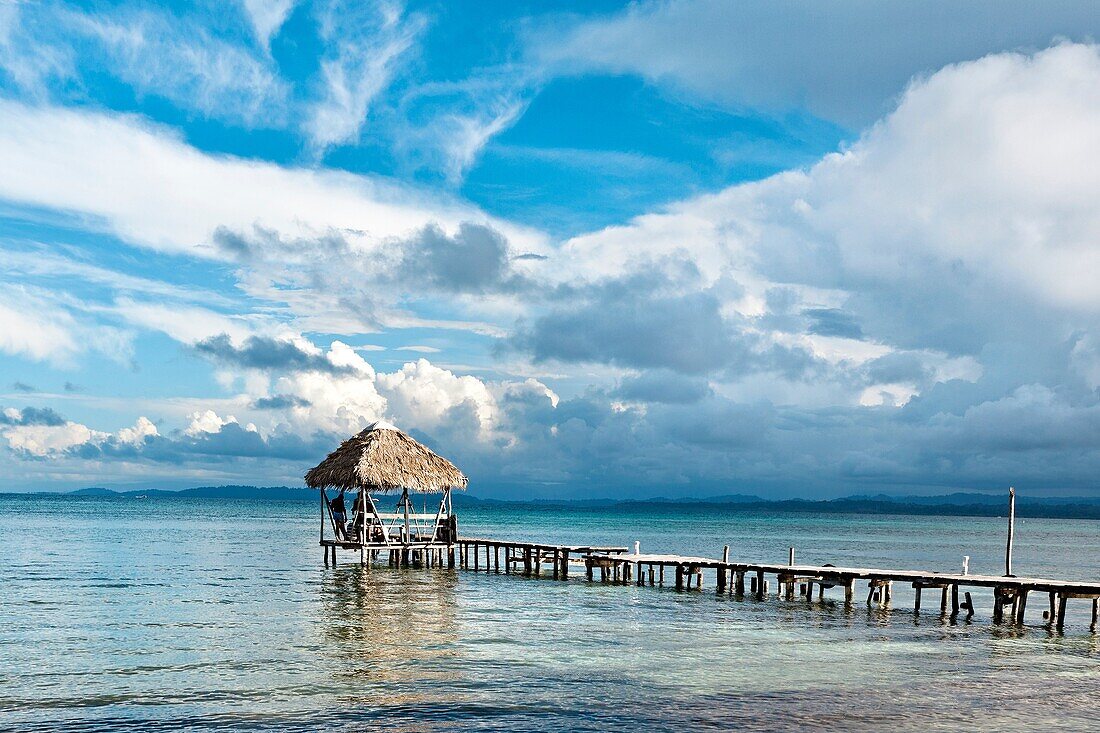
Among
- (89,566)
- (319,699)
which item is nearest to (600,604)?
(319,699)

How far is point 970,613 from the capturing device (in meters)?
30.8

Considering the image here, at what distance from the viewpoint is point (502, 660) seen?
21609mm

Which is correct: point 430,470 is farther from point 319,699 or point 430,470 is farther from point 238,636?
point 319,699

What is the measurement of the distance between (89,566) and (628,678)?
116ft

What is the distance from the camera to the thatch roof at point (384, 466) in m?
39.6

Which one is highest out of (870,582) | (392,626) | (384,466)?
(384,466)

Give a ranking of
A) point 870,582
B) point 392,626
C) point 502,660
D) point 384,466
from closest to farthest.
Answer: point 502,660 → point 392,626 → point 870,582 → point 384,466

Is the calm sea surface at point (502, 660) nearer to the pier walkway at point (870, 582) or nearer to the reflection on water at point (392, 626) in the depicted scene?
the reflection on water at point (392, 626)

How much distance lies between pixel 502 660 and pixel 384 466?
1946 centimetres

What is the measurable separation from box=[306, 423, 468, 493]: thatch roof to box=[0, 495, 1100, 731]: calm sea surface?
380 cm

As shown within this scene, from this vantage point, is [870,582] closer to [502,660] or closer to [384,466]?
[502,660]

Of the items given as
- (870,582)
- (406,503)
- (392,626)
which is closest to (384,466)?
(406,503)

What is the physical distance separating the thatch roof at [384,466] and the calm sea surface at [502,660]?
3799 millimetres

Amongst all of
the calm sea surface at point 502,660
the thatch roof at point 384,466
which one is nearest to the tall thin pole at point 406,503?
the thatch roof at point 384,466
